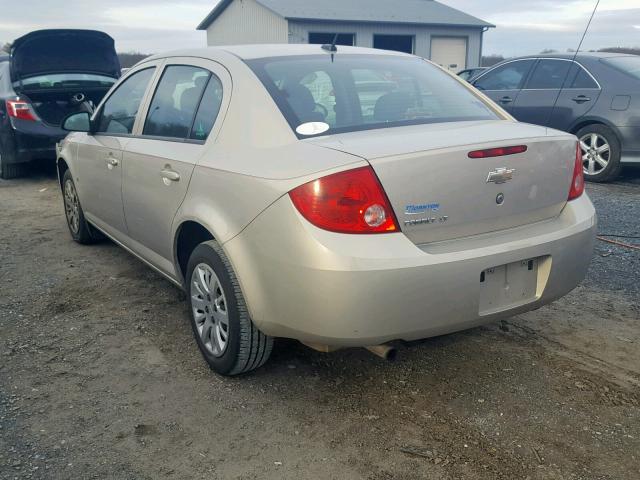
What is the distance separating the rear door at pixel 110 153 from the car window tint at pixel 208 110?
87 centimetres

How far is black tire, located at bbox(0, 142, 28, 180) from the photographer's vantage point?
8.66m

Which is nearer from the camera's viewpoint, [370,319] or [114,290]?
[370,319]

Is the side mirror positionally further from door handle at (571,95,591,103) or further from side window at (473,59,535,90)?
side window at (473,59,535,90)

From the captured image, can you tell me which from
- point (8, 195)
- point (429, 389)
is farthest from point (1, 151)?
point (429, 389)

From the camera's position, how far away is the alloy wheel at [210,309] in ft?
10.4

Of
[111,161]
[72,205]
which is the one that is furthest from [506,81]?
[111,161]

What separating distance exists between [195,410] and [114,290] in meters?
1.88

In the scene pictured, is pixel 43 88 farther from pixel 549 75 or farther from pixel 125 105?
pixel 549 75

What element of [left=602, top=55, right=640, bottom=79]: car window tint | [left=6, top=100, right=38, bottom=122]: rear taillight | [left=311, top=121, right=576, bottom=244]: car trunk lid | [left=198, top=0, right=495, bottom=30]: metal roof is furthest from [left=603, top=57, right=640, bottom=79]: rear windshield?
[left=198, top=0, right=495, bottom=30]: metal roof

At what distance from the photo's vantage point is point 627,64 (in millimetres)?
8078

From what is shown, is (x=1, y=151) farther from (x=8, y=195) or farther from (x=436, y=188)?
(x=436, y=188)

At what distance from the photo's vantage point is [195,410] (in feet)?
9.78

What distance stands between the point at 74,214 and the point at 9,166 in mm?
4359

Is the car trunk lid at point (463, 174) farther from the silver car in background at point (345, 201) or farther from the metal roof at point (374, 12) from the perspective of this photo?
the metal roof at point (374, 12)
